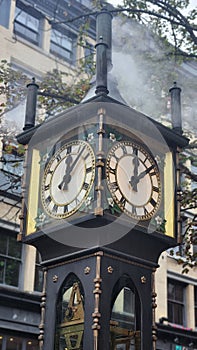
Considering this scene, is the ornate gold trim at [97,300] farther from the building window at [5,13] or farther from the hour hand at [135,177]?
the building window at [5,13]

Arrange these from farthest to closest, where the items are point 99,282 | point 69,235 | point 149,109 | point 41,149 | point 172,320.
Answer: point 172,320 < point 149,109 < point 41,149 < point 69,235 < point 99,282

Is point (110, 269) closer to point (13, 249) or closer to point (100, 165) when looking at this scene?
point (100, 165)

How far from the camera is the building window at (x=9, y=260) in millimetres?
13470

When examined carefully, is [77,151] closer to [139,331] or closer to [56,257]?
[56,257]

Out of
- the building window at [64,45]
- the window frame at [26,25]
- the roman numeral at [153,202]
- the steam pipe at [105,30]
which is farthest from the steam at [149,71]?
the building window at [64,45]

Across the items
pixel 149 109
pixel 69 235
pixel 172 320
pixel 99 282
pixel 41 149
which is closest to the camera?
pixel 99 282

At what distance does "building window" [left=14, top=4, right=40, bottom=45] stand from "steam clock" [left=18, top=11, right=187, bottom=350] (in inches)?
504

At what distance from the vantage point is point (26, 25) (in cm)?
1686

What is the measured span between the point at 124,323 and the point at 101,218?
2.50ft

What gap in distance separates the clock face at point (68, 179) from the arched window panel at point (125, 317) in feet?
2.00

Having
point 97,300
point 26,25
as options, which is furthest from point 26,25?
point 97,300

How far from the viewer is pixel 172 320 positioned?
56.7 feet

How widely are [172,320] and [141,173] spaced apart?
45.4 feet

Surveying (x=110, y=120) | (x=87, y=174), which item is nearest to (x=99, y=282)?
(x=87, y=174)
